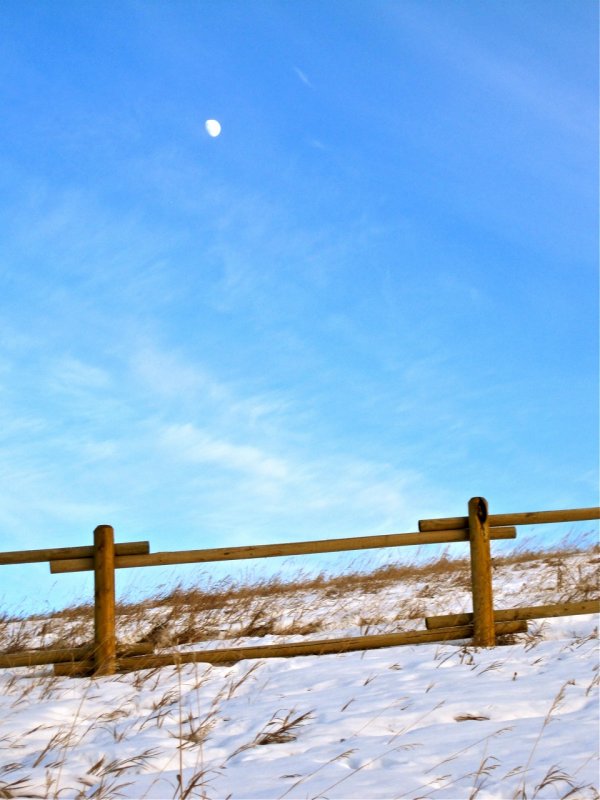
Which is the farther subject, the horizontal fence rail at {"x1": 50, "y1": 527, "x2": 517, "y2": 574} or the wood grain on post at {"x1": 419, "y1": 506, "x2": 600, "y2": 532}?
the wood grain on post at {"x1": 419, "y1": 506, "x2": 600, "y2": 532}

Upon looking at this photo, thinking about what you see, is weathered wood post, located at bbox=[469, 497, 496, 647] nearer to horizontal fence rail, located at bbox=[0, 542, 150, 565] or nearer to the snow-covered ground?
the snow-covered ground

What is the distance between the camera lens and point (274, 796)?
3455mm

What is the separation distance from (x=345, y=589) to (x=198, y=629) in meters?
4.18

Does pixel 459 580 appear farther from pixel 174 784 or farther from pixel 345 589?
pixel 174 784

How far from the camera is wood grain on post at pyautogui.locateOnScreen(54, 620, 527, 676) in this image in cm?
724

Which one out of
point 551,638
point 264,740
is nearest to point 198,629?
point 551,638

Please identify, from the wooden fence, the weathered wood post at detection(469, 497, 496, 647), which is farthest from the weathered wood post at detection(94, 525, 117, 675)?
A: the weathered wood post at detection(469, 497, 496, 647)

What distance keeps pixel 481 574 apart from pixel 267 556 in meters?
2.31

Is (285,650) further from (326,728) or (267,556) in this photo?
(326,728)

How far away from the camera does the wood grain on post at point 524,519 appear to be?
319 inches

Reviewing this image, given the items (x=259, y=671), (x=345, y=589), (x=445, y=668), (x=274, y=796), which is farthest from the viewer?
(x=345, y=589)

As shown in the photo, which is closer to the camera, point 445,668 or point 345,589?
point 445,668

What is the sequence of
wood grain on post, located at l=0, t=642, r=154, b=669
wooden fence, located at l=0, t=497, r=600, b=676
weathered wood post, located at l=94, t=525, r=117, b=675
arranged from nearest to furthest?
wood grain on post, located at l=0, t=642, r=154, b=669, wooden fence, located at l=0, t=497, r=600, b=676, weathered wood post, located at l=94, t=525, r=117, b=675

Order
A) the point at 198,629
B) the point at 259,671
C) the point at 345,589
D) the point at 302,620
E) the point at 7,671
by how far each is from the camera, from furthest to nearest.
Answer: the point at 345,589 → the point at 302,620 → the point at 198,629 → the point at 7,671 → the point at 259,671
